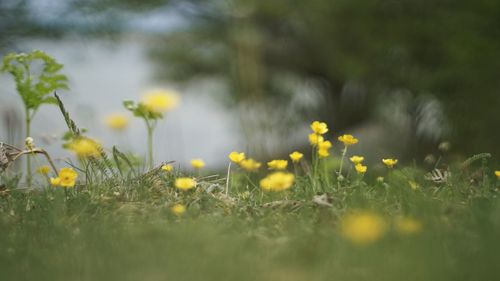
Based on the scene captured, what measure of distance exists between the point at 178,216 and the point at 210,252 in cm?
62

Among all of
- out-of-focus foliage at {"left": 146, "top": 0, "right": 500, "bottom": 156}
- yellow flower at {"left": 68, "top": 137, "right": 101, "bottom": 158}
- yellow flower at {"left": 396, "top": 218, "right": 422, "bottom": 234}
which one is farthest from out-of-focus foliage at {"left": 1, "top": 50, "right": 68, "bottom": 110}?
out-of-focus foliage at {"left": 146, "top": 0, "right": 500, "bottom": 156}

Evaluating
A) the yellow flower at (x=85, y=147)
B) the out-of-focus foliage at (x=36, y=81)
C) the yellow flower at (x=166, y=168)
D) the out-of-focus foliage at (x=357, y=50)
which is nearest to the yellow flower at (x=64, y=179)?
the yellow flower at (x=85, y=147)

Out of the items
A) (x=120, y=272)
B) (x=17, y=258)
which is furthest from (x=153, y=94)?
(x=120, y=272)

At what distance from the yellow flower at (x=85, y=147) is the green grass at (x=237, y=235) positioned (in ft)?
0.51

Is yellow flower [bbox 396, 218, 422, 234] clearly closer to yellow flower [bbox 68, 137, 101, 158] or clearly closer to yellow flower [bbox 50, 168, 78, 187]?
yellow flower [bbox 50, 168, 78, 187]

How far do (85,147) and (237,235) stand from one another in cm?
109

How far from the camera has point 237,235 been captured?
6.68 ft

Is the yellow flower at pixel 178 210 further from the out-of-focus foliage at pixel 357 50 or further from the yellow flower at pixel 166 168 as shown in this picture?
the out-of-focus foliage at pixel 357 50

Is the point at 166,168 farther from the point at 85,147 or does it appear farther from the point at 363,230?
the point at 363,230

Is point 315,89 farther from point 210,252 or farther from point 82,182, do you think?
point 210,252

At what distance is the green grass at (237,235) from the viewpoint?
→ 1.61 meters

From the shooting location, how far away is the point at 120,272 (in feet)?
5.23

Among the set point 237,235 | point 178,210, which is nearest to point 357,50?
Answer: point 178,210

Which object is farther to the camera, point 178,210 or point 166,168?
point 166,168
